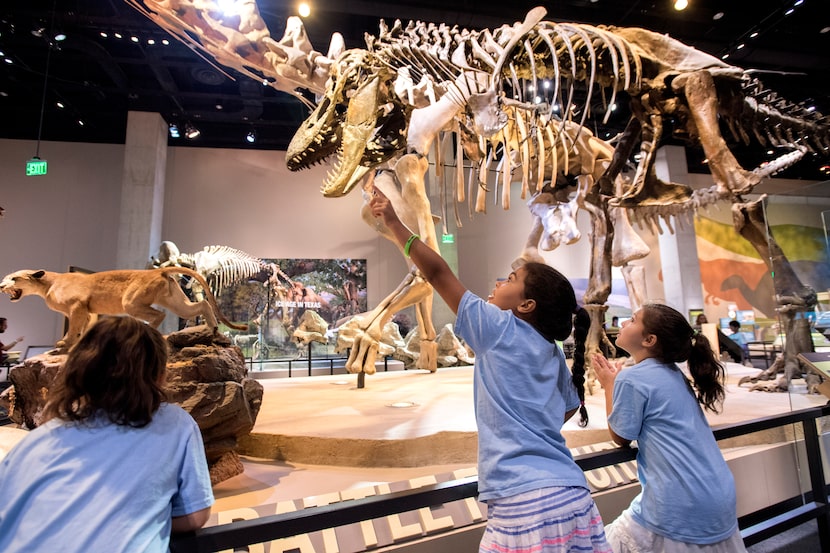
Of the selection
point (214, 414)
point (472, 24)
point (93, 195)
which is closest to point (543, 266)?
point (214, 414)

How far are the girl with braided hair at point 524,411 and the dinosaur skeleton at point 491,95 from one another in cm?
214

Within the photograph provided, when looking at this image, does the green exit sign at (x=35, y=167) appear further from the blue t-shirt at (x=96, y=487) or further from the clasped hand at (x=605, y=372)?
the clasped hand at (x=605, y=372)

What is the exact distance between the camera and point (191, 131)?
29.2 feet

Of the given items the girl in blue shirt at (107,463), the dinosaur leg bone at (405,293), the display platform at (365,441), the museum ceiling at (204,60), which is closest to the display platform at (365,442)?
the display platform at (365,441)

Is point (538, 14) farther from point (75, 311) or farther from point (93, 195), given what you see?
point (93, 195)

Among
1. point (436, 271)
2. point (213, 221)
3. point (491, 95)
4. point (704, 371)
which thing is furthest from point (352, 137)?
point (213, 221)

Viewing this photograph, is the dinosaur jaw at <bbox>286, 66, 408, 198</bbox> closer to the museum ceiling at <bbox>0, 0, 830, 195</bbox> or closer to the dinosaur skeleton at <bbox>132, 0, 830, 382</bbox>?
the dinosaur skeleton at <bbox>132, 0, 830, 382</bbox>

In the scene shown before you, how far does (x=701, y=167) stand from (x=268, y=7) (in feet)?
38.1

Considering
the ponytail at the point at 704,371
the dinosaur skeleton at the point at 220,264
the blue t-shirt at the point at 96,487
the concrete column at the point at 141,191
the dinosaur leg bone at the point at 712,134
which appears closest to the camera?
the blue t-shirt at the point at 96,487

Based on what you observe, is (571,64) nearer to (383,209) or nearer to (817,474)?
(383,209)

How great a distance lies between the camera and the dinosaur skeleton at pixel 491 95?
312 cm

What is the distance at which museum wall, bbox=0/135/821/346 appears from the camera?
816 centimetres

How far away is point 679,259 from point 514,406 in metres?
10.9

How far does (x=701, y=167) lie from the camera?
480 inches
